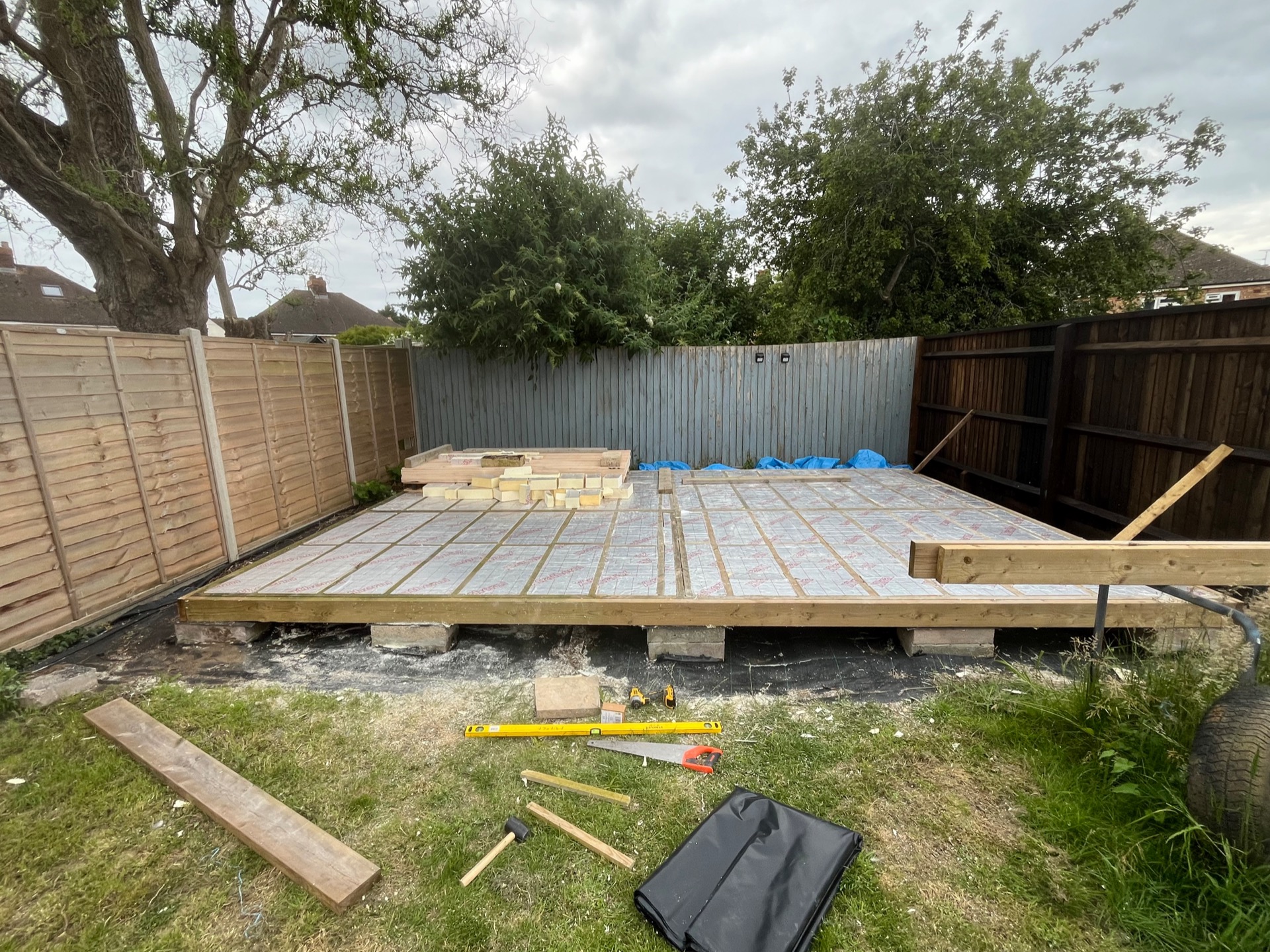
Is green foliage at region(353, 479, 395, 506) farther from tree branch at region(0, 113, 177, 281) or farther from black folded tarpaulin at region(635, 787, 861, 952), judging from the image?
black folded tarpaulin at region(635, 787, 861, 952)

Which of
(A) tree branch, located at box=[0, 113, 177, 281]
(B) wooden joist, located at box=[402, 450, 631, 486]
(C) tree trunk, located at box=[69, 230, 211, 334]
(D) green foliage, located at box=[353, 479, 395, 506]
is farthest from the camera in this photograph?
(D) green foliage, located at box=[353, 479, 395, 506]

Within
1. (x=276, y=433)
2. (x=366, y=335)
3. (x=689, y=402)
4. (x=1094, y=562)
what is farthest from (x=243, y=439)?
→ (x=366, y=335)

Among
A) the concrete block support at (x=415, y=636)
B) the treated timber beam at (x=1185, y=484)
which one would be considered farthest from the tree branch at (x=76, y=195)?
the treated timber beam at (x=1185, y=484)

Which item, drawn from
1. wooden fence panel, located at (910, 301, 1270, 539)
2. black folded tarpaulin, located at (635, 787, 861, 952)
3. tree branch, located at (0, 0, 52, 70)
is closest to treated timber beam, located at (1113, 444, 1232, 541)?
wooden fence panel, located at (910, 301, 1270, 539)

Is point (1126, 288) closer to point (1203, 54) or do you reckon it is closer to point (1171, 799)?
point (1203, 54)

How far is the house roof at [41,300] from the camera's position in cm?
1630

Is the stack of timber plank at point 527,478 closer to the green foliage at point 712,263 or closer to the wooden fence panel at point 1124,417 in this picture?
the wooden fence panel at point 1124,417

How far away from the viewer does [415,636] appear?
135 inches

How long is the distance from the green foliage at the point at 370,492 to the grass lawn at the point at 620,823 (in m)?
3.95

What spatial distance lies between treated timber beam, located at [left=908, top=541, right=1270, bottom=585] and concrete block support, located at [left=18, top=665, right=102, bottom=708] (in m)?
4.42

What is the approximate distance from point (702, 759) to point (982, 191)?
10983 millimetres

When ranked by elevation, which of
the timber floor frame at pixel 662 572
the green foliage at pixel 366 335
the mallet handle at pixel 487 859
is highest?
the green foliage at pixel 366 335

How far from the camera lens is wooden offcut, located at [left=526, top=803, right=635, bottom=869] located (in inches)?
74.0

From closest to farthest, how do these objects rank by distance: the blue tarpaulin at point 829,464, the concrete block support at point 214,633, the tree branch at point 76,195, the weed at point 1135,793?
the weed at point 1135,793
the concrete block support at point 214,633
the tree branch at point 76,195
the blue tarpaulin at point 829,464
